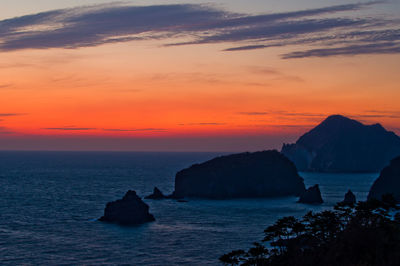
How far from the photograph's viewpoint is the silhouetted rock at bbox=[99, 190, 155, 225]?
95.8m

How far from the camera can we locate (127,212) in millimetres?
96188

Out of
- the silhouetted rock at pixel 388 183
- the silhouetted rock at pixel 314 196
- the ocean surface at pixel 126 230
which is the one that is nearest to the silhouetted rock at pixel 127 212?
the ocean surface at pixel 126 230

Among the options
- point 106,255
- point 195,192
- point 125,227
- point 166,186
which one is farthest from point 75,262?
point 166,186

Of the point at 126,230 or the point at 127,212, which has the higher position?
the point at 127,212

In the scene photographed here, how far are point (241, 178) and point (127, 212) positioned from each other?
217 feet

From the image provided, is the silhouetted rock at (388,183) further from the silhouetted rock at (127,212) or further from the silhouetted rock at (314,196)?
the silhouetted rock at (127,212)

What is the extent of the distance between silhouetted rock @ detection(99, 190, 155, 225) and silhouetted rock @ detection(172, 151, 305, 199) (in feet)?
143

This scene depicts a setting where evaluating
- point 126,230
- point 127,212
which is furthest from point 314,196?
point 126,230

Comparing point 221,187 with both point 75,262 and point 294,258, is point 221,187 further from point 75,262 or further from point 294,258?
point 294,258

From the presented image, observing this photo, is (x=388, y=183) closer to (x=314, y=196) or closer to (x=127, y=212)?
(x=314, y=196)

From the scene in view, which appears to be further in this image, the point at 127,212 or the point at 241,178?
the point at 241,178

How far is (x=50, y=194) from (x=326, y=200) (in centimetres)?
8242

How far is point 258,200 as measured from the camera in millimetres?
141625

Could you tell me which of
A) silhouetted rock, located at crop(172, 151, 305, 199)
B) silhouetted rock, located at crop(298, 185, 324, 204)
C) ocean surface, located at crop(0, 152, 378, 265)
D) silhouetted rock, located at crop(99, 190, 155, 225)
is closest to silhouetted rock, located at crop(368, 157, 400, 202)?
ocean surface, located at crop(0, 152, 378, 265)
